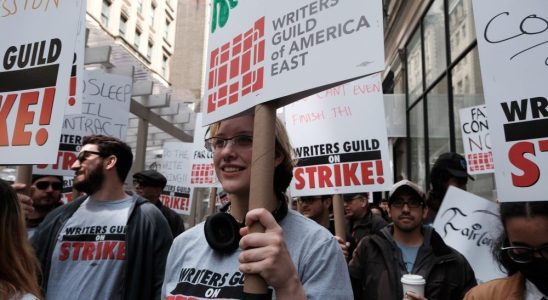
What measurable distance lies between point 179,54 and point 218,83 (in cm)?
3815

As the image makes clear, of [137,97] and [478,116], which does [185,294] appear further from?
[137,97]

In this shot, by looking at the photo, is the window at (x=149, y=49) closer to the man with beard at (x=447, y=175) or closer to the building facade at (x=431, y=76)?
the building facade at (x=431, y=76)

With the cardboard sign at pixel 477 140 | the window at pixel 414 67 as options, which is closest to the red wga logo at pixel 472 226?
the cardboard sign at pixel 477 140

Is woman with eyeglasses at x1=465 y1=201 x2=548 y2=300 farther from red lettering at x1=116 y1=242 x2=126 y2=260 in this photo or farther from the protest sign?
the protest sign

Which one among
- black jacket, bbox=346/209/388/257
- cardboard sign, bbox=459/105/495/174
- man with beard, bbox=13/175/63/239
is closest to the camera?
man with beard, bbox=13/175/63/239

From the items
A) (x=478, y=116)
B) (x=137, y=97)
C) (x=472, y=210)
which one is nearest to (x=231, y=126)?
(x=472, y=210)

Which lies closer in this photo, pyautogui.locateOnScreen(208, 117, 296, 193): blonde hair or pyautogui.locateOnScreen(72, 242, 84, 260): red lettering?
pyautogui.locateOnScreen(208, 117, 296, 193): blonde hair

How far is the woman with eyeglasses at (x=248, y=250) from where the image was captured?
3.66ft

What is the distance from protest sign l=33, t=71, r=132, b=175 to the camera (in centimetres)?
485

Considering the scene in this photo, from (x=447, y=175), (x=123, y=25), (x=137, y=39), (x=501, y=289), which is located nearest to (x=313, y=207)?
(x=447, y=175)

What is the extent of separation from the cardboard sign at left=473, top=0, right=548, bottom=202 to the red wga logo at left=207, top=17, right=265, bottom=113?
3.23 feet

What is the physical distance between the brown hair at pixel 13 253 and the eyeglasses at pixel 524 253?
1.69m

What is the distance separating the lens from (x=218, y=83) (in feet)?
4.87

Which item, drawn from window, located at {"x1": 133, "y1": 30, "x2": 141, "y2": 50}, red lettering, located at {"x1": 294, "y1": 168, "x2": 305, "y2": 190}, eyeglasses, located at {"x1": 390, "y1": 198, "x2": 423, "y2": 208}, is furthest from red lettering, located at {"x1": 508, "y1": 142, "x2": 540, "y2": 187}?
window, located at {"x1": 133, "y1": 30, "x2": 141, "y2": 50}
